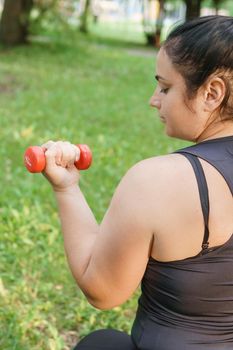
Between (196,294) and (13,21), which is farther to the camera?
(13,21)

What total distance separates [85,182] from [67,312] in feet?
6.32

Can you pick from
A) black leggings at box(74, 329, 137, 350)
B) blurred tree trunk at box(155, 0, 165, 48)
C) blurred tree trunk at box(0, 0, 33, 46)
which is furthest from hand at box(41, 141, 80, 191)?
blurred tree trunk at box(155, 0, 165, 48)

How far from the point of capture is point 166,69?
1.41 metres

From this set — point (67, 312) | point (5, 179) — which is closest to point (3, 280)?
point (67, 312)

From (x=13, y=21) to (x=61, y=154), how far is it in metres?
13.0

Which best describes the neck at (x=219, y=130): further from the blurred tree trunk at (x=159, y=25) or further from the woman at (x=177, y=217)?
the blurred tree trunk at (x=159, y=25)

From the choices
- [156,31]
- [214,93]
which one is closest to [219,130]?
[214,93]

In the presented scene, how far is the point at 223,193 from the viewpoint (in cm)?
132

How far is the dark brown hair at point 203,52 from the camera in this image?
1329 millimetres

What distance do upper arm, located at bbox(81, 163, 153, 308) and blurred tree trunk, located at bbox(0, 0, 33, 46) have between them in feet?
42.5

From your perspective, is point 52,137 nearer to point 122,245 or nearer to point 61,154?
point 61,154

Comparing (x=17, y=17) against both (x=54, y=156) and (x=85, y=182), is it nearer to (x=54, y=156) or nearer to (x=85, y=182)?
(x=85, y=182)

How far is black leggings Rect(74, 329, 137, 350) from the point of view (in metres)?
1.64

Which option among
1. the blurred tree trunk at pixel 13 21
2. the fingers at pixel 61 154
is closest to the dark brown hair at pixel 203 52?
the fingers at pixel 61 154
